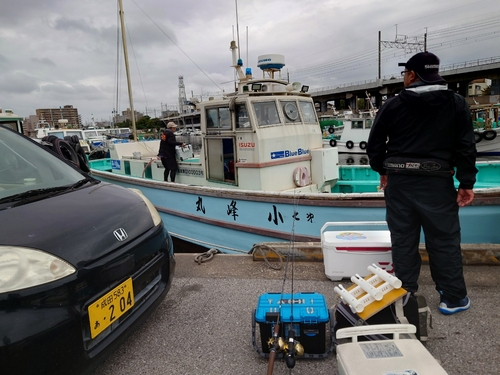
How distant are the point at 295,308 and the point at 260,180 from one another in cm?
372

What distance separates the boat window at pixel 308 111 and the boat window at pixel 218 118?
1479 millimetres

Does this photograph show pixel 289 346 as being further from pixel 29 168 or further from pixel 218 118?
pixel 218 118

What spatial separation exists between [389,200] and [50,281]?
2.28 m

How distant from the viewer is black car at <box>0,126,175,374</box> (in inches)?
60.4

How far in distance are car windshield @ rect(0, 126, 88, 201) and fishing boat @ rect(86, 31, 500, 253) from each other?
300 centimetres

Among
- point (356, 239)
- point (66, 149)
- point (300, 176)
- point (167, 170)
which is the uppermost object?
point (66, 149)

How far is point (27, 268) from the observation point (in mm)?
1604

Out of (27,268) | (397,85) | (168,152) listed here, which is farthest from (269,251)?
(397,85)

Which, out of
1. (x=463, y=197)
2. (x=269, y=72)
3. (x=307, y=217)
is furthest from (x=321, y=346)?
(x=269, y=72)

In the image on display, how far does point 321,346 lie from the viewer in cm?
214

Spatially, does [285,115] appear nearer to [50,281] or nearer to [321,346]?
[321,346]

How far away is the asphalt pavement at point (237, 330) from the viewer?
2129mm

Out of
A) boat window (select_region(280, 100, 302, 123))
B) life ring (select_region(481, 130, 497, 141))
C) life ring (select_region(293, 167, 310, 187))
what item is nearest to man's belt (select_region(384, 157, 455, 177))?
life ring (select_region(293, 167, 310, 187))

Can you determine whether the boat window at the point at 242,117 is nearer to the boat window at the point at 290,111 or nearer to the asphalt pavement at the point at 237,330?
the boat window at the point at 290,111
